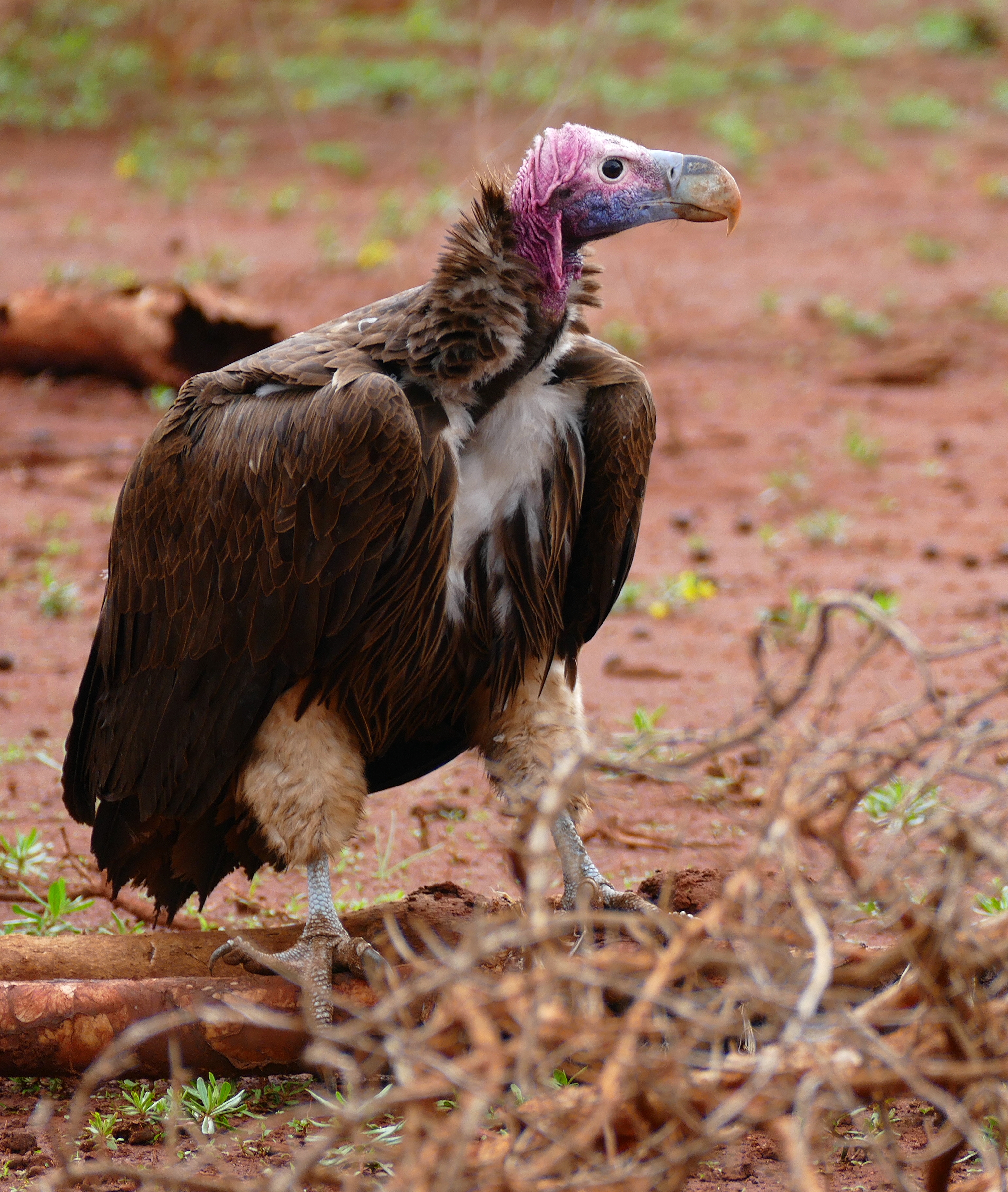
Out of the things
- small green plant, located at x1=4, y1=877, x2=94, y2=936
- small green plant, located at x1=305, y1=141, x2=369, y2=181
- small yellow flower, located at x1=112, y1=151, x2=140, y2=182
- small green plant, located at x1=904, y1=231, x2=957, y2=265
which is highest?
small green plant, located at x1=305, y1=141, x2=369, y2=181

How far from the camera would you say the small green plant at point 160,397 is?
26.2 feet

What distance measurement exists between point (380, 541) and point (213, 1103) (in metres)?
1.19

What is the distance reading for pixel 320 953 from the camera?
327 cm

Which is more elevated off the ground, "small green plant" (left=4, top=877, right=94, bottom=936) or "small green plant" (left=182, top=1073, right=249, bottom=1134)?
"small green plant" (left=182, top=1073, right=249, bottom=1134)

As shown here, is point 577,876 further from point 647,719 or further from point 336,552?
point 647,719

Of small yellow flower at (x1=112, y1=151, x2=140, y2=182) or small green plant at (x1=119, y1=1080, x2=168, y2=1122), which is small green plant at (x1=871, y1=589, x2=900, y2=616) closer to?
small green plant at (x1=119, y1=1080, x2=168, y2=1122)

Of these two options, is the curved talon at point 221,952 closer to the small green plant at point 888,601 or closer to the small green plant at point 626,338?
the small green plant at point 888,601

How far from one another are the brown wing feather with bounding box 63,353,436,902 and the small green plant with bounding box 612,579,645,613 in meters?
2.79

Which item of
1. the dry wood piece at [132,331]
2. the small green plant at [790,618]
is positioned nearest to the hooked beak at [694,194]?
the small green plant at [790,618]

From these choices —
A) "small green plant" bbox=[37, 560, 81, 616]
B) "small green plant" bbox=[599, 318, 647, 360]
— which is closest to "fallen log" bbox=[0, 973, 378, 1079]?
"small green plant" bbox=[37, 560, 81, 616]

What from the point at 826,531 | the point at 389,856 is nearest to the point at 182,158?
the point at 826,531

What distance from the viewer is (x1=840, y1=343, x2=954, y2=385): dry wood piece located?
888cm

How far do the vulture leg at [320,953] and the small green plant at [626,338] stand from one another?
19.7ft

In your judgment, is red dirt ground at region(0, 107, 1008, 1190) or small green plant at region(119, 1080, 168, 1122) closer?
small green plant at region(119, 1080, 168, 1122)
